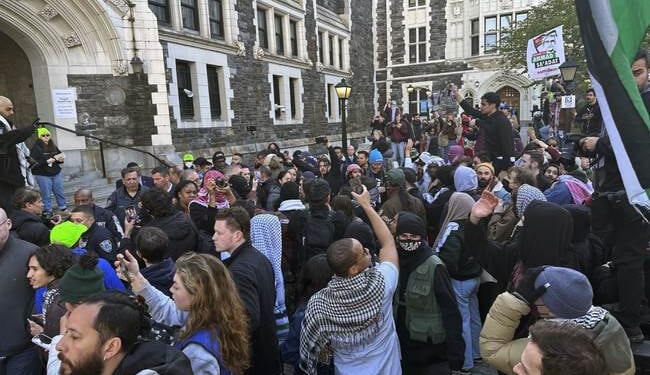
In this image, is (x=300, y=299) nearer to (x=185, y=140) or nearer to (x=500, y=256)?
(x=500, y=256)

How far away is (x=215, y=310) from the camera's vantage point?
2.30m

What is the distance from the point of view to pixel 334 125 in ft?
79.2

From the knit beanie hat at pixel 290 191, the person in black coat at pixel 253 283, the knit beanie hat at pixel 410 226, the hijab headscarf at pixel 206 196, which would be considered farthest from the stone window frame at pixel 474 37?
the person in black coat at pixel 253 283

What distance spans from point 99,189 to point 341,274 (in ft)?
31.0

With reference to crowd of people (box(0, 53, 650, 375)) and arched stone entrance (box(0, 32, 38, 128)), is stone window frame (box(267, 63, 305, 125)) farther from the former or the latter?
crowd of people (box(0, 53, 650, 375))

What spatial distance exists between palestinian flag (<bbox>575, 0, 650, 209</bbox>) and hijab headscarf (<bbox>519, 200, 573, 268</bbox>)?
2.95ft

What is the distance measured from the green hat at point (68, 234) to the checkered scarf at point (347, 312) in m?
2.25

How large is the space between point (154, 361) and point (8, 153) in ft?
16.3

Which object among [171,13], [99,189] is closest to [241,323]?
[99,189]

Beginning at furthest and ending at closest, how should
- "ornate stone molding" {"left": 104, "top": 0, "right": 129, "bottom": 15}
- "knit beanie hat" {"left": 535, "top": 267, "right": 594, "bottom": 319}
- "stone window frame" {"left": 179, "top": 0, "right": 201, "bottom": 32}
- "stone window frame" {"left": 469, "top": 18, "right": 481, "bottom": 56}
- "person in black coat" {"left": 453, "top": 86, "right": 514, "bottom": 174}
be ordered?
"stone window frame" {"left": 469, "top": 18, "right": 481, "bottom": 56} → "stone window frame" {"left": 179, "top": 0, "right": 201, "bottom": 32} → "ornate stone molding" {"left": 104, "top": 0, "right": 129, "bottom": 15} → "person in black coat" {"left": 453, "top": 86, "right": 514, "bottom": 174} → "knit beanie hat" {"left": 535, "top": 267, "right": 594, "bottom": 319}

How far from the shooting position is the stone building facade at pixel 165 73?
1042cm

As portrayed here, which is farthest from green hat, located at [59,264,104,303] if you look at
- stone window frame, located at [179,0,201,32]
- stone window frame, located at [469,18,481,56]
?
stone window frame, located at [469,18,481,56]

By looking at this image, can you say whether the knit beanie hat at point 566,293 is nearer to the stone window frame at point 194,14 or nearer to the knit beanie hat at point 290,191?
the knit beanie hat at point 290,191

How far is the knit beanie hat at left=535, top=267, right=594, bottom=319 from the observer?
2051mm
